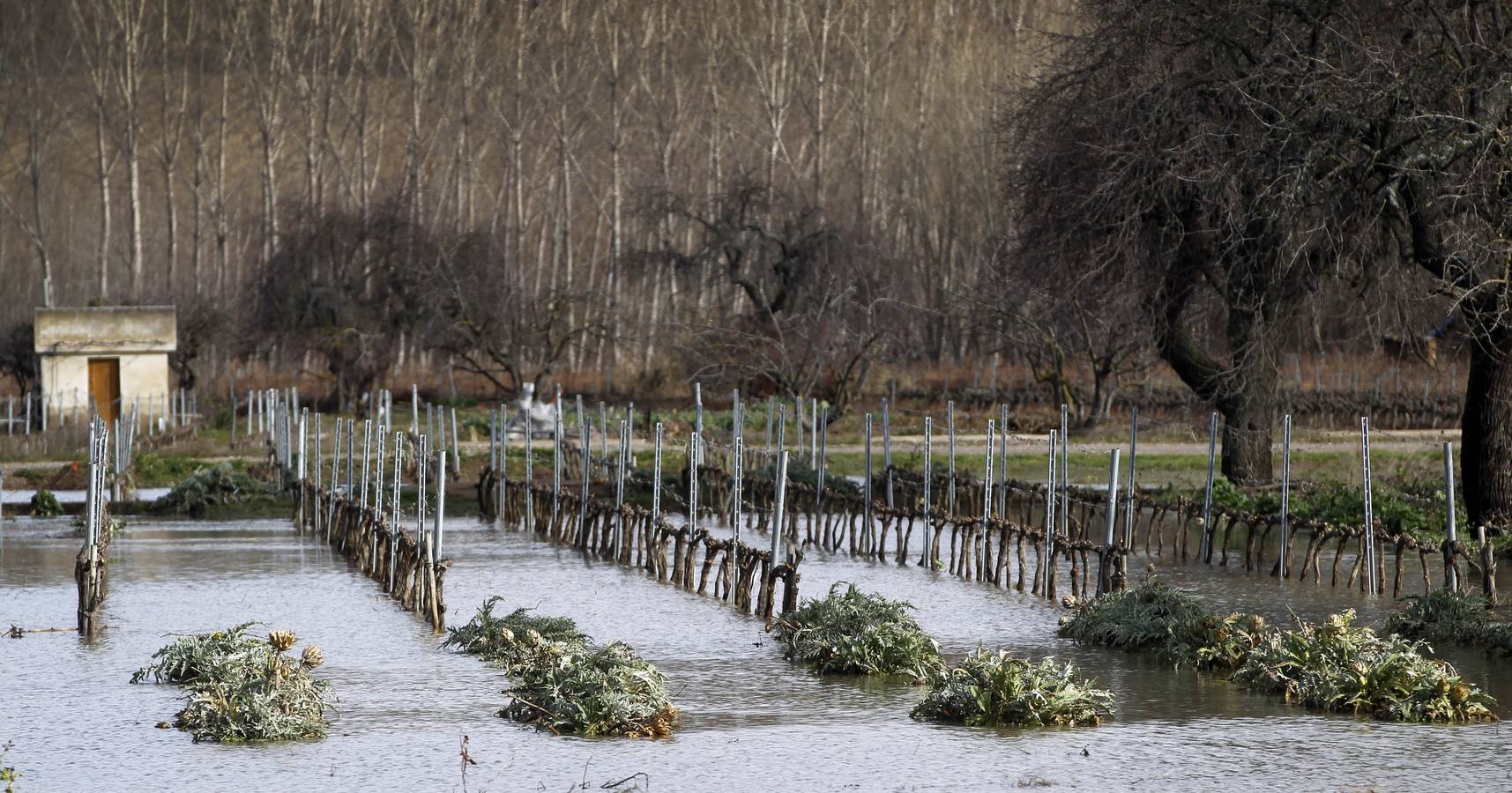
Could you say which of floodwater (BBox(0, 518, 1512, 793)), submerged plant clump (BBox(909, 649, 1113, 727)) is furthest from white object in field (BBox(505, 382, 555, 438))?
submerged plant clump (BBox(909, 649, 1113, 727))

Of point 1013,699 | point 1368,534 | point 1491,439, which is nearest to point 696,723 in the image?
point 1013,699

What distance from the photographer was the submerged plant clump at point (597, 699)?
1040 cm

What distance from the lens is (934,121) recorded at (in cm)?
6312

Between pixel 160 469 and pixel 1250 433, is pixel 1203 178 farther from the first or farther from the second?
pixel 160 469

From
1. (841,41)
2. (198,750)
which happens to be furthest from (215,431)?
(841,41)

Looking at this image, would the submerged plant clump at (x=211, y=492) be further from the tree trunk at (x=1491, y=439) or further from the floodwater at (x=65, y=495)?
the tree trunk at (x=1491, y=439)

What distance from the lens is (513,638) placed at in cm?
1268

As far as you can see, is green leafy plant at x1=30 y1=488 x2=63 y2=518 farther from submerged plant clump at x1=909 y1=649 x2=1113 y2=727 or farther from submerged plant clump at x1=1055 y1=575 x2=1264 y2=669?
submerged plant clump at x1=909 y1=649 x2=1113 y2=727

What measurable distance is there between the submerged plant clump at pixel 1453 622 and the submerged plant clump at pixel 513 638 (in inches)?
229

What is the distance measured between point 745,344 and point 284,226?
1669 centimetres

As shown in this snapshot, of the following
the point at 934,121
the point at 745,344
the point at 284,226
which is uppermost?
the point at 934,121

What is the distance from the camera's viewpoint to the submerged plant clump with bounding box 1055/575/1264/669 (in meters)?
12.4

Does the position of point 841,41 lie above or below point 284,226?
above

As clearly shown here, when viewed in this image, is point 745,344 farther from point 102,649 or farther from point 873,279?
point 102,649
